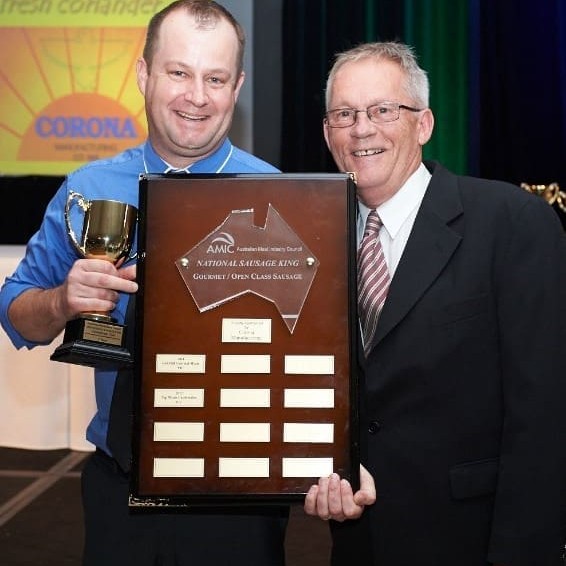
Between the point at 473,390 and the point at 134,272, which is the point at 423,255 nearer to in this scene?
the point at 473,390

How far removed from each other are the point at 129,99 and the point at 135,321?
4.24 metres

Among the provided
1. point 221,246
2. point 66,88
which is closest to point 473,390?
point 221,246

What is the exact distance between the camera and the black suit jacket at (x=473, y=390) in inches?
56.4

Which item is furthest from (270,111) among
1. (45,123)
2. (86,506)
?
(86,506)

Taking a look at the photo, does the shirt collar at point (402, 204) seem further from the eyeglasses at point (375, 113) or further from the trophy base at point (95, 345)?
the trophy base at point (95, 345)

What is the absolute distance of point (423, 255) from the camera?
58.5 inches

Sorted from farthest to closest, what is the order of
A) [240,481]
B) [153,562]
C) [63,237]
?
[63,237] < [153,562] < [240,481]

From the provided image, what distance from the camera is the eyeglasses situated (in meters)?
1.63

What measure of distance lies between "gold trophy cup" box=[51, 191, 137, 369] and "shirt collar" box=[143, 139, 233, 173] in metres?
0.23

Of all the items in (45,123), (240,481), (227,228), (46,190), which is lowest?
Result: (240,481)

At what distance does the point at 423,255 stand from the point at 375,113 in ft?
1.10

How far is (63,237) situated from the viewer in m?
1.63

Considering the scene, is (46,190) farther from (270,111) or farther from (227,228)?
(227,228)

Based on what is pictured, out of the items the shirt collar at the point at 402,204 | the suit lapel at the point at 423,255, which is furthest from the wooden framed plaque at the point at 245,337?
the shirt collar at the point at 402,204
